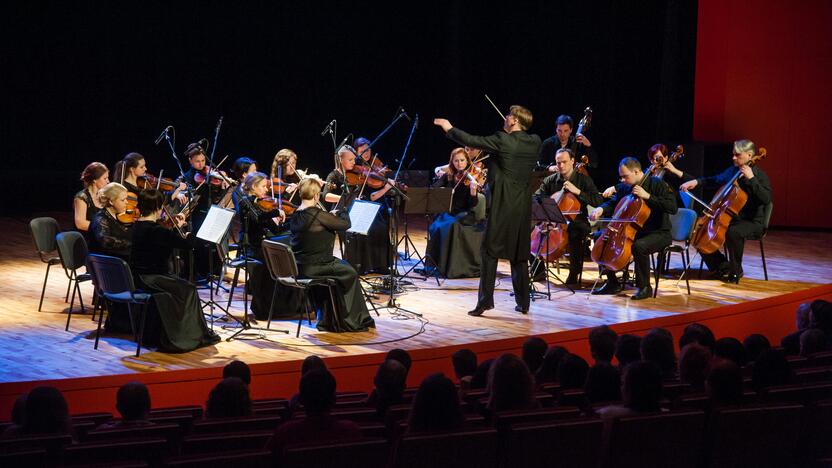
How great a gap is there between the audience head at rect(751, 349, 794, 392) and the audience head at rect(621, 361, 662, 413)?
0.92 m

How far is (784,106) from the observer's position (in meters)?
12.5

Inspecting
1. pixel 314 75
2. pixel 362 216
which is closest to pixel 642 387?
pixel 362 216

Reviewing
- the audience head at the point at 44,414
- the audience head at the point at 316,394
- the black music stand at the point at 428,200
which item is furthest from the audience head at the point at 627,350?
the black music stand at the point at 428,200

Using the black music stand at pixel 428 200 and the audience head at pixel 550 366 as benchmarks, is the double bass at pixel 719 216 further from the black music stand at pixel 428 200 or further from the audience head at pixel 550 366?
the audience head at pixel 550 366

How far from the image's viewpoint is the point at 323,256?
6914 mm

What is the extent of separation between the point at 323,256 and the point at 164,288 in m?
1.25

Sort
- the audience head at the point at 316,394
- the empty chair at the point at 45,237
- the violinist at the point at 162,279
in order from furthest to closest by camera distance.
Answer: the empty chair at the point at 45,237, the violinist at the point at 162,279, the audience head at the point at 316,394

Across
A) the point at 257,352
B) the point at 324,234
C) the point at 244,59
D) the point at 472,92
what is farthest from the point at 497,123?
the point at 257,352

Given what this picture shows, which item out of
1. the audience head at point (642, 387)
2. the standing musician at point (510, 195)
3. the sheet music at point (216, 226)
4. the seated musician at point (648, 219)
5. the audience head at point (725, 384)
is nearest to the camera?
the audience head at point (642, 387)

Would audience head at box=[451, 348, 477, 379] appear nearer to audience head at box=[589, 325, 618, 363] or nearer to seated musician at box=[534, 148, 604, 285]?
audience head at box=[589, 325, 618, 363]

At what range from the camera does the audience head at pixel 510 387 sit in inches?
150

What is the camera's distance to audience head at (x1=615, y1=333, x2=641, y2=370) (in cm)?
489

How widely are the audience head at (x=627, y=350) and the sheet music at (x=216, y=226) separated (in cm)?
322

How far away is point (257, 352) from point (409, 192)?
2.66 meters
